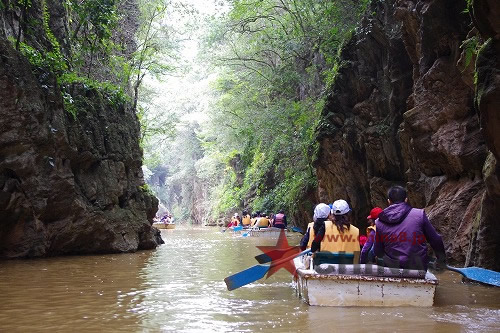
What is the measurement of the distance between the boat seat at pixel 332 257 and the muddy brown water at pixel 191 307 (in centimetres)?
63

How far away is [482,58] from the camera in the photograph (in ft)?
24.3

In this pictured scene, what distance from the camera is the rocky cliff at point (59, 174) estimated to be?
11609 mm

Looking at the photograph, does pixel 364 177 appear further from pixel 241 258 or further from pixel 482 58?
pixel 482 58

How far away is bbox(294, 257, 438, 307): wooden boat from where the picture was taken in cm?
604

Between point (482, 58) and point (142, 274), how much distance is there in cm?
718

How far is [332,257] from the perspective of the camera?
275 inches

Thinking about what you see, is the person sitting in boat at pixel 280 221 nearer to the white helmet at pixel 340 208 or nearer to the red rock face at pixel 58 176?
the red rock face at pixel 58 176

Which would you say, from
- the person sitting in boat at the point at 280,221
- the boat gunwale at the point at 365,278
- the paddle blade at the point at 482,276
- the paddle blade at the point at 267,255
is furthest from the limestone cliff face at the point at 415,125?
the person sitting in boat at the point at 280,221

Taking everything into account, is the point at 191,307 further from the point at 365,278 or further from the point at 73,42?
the point at 73,42

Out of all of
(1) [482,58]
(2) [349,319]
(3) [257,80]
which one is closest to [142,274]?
(2) [349,319]

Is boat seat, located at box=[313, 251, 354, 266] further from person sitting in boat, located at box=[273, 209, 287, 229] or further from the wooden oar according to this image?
person sitting in boat, located at box=[273, 209, 287, 229]

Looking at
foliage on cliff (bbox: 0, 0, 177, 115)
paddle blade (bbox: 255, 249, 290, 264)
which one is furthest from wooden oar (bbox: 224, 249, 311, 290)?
foliage on cliff (bbox: 0, 0, 177, 115)

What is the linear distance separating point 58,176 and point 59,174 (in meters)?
0.07

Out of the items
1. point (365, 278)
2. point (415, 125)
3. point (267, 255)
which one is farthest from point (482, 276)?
point (415, 125)
